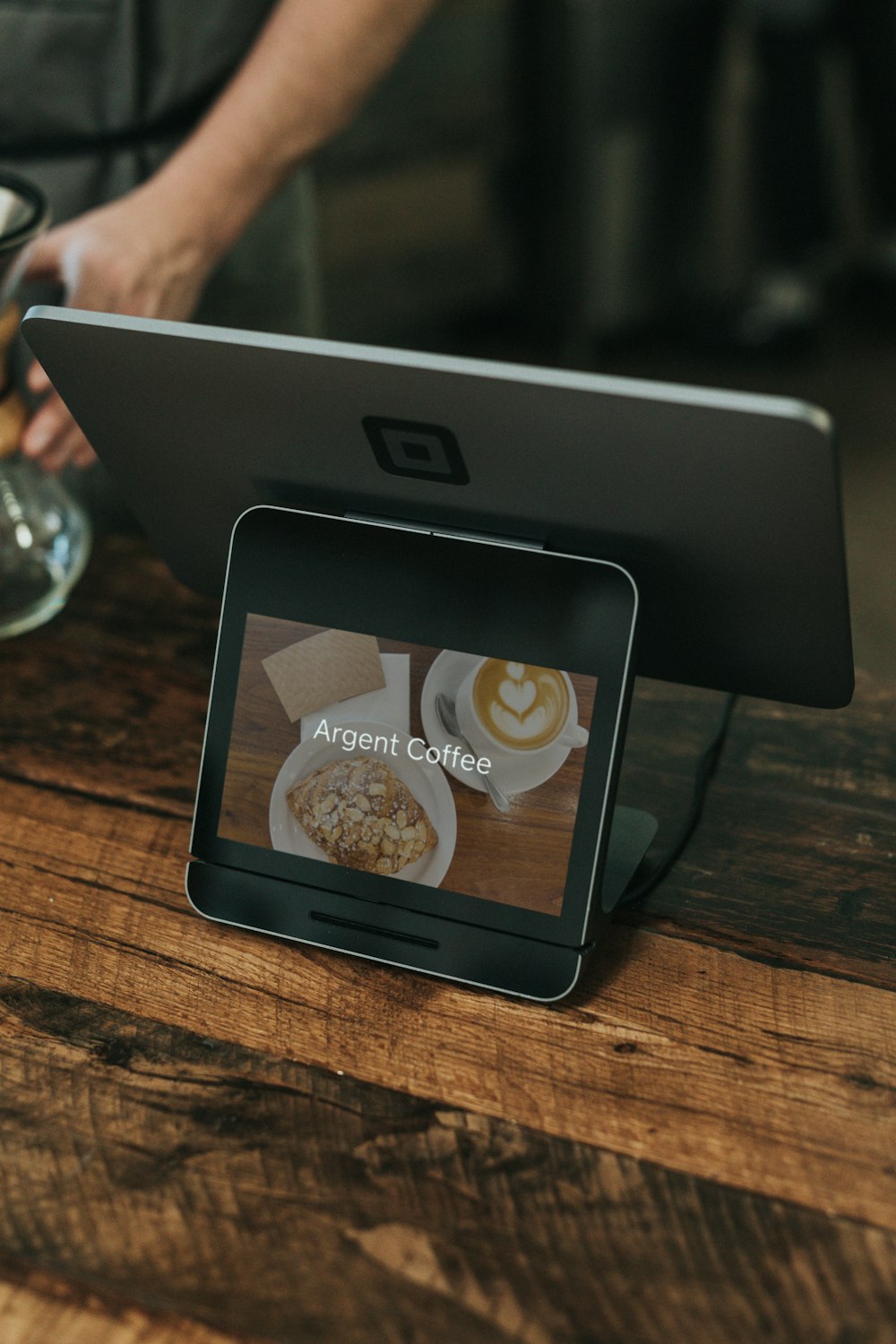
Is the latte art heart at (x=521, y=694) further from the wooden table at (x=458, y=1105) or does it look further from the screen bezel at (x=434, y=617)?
the wooden table at (x=458, y=1105)

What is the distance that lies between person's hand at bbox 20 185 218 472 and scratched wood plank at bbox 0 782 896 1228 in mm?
351

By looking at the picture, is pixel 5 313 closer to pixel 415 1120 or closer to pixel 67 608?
pixel 67 608

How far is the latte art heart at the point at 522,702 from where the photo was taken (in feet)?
2.27

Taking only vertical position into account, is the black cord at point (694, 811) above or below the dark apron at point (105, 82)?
below

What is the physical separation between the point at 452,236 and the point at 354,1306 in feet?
9.37

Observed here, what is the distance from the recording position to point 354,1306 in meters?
0.55

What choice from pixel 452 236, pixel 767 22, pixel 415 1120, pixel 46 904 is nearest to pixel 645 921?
pixel 415 1120

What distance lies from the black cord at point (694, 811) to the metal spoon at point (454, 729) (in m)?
0.13

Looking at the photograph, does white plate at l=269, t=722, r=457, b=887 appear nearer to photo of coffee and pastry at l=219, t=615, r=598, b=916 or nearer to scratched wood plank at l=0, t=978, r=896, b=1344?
photo of coffee and pastry at l=219, t=615, r=598, b=916

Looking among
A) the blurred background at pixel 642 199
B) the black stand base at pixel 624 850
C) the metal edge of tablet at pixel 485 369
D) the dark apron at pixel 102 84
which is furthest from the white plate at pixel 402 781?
the blurred background at pixel 642 199

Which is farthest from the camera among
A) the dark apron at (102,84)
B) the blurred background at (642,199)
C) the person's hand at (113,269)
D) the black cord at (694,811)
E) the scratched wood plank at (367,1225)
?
the blurred background at (642,199)

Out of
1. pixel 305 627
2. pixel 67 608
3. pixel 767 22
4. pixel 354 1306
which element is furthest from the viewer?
pixel 767 22

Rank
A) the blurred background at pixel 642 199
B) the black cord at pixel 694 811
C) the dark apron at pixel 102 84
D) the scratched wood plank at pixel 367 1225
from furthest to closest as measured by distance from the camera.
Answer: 1. the blurred background at pixel 642 199
2. the dark apron at pixel 102 84
3. the black cord at pixel 694 811
4. the scratched wood plank at pixel 367 1225

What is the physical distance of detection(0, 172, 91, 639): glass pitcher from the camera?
0.98m
